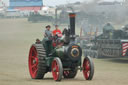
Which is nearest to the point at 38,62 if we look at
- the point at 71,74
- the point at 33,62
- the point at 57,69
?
the point at 33,62

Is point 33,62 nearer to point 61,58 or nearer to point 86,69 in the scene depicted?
point 61,58

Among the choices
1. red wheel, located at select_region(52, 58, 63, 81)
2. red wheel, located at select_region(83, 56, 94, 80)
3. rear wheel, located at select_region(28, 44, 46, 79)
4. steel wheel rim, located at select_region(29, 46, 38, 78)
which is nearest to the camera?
red wheel, located at select_region(52, 58, 63, 81)

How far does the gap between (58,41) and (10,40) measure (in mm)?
24591

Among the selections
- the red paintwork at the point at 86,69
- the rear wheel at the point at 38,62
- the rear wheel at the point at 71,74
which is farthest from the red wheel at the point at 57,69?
the rear wheel at the point at 71,74

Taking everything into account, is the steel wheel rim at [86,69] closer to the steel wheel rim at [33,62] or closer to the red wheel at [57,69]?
the red wheel at [57,69]

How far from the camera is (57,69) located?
12.8 meters

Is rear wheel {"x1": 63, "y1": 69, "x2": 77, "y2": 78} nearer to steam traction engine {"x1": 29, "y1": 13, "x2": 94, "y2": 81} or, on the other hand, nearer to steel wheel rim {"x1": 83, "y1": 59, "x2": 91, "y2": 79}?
steam traction engine {"x1": 29, "y1": 13, "x2": 94, "y2": 81}

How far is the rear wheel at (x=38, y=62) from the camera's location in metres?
13.4

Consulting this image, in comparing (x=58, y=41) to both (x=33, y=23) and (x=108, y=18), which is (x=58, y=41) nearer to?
(x=108, y=18)

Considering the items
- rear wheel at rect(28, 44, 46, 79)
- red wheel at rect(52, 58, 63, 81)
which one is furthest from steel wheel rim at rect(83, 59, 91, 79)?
rear wheel at rect(28, 44, 46, 79)

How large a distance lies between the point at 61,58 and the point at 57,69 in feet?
1.82

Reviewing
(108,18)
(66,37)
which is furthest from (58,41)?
(108,18)

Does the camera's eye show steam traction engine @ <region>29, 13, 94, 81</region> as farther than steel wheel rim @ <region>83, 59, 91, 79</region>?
No

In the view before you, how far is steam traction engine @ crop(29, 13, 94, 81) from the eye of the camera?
1275cm
